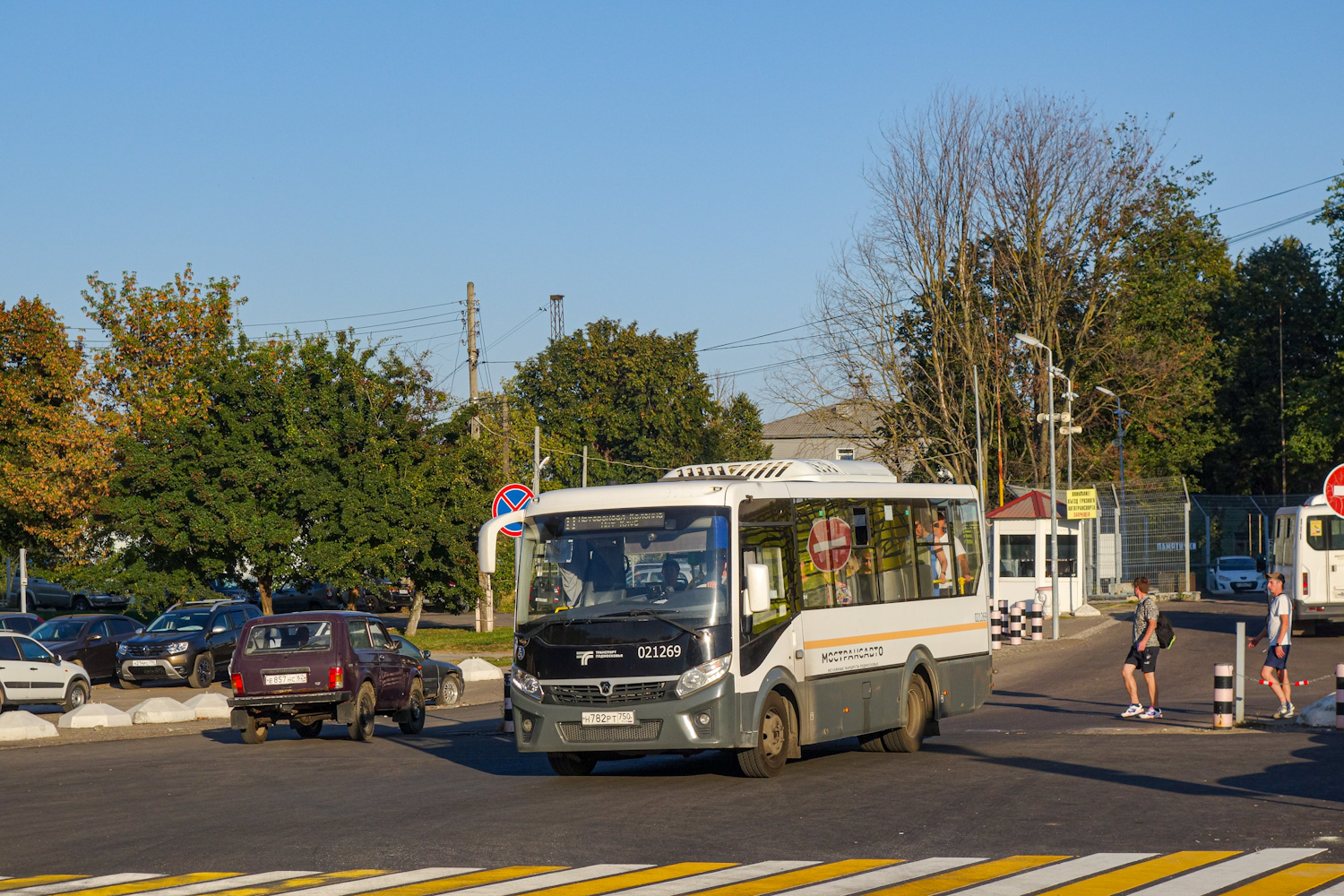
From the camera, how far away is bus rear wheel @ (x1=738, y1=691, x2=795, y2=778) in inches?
534

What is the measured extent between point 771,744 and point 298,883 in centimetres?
581

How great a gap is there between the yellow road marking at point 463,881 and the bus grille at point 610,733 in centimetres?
399

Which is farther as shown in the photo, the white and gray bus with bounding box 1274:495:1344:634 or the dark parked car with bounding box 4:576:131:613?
the dark parked car with bounding box 4:576:131:613

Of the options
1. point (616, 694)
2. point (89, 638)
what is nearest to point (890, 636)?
point (616, 694)

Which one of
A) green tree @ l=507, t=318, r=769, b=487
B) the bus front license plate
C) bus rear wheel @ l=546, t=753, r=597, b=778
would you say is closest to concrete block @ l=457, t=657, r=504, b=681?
bus rear wheel @ l=546, t=753, r=597, b=778

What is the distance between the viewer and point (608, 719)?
1333 centimetres

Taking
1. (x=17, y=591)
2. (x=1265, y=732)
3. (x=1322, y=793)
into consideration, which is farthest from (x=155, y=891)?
(x=17, y=591)

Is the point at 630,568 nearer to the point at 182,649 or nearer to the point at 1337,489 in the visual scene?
the point at 1337,489

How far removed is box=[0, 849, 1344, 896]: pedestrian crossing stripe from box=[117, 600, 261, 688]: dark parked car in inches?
872

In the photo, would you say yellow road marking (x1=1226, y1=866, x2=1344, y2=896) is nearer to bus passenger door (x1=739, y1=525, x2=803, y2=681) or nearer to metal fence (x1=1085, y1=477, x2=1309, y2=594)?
bus passenger door (x1=739, y1=525, x2=803, y2=681)

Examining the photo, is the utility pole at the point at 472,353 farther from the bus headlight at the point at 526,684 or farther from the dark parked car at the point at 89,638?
the bus headlight at the point at 526,684

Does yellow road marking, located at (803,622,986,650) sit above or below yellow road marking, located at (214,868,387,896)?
above

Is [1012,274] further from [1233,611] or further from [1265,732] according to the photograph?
[1265,732]

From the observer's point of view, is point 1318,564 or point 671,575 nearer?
point 671,575
